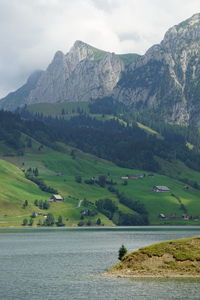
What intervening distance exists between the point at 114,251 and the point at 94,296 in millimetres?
84753

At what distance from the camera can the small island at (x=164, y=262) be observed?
103812mm

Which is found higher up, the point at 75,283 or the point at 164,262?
the point at 164,262

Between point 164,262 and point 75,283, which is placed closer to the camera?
point 75,283

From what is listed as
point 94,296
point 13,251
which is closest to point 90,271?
point 94,296

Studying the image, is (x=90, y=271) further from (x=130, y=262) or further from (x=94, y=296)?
(x=94, y=296)

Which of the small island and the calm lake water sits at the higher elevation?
the small island

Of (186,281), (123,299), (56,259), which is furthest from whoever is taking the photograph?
(56,259)

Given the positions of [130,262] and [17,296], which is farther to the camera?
[130,262]

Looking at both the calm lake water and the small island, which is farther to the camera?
the small island

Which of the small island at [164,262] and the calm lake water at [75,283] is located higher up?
the small island at [164,262]

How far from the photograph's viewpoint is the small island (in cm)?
10381

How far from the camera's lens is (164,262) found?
4193 inches

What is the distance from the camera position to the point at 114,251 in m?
170

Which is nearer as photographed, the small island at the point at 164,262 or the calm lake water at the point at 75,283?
the calm lake water at the point at 75,283
